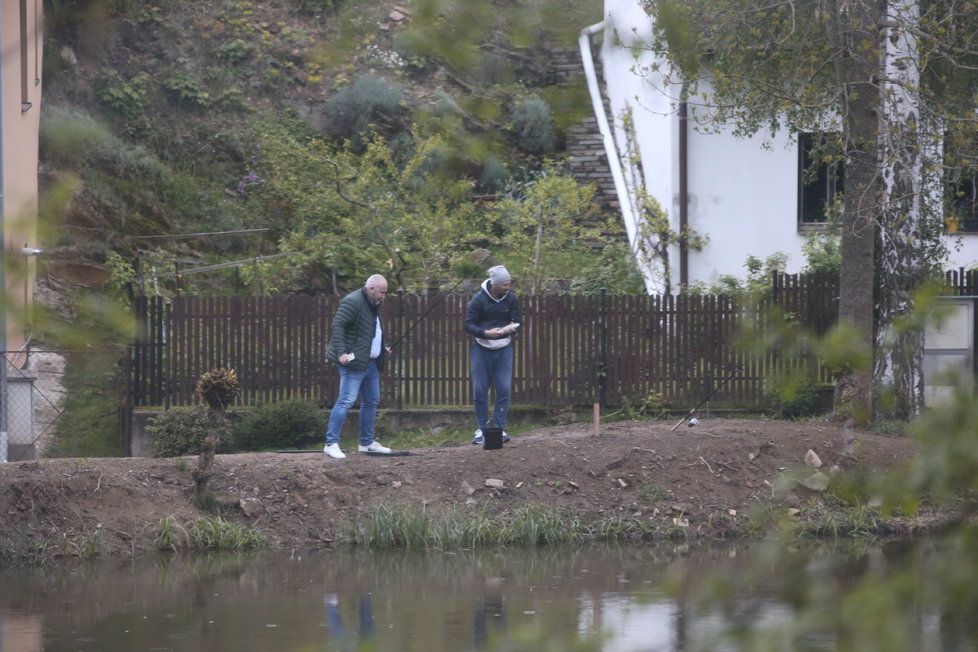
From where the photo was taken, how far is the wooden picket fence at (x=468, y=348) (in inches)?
641

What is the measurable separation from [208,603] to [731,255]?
11.4 m

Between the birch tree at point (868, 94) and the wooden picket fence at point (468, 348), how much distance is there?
1646 mm

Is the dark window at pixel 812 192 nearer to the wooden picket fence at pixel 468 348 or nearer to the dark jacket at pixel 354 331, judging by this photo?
the wooden picket fence at pixel 468 348

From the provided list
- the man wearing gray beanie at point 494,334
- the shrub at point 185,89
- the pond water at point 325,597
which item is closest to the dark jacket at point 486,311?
the man wearing gray beanie at point 494,334

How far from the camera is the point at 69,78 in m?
21.5

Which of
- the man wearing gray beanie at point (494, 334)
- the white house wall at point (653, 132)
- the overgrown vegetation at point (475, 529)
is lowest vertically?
the overgrown vegetation at point (475, 529)

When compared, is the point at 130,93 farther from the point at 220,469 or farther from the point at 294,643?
the point at 294,643

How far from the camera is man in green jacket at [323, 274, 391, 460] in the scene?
510 inches

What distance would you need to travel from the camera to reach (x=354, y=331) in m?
13.0

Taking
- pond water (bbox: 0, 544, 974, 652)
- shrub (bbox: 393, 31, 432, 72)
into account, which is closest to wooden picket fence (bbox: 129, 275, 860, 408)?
pond water (bbox: 0, 544, 974, 652)

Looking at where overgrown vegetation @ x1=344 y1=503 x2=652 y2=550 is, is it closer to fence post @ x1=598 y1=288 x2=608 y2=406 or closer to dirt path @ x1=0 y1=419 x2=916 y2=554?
dirt path @ x1=0 y1=419 x2=916 y2=554

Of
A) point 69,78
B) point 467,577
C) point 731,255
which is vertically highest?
point 69,78

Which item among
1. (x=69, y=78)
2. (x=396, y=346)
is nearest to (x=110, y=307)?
(x=396, y=346)

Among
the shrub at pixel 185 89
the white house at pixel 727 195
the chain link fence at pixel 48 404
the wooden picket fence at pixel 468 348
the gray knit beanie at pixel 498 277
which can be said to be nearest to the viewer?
the gray knit beanie at pixel 498 277
